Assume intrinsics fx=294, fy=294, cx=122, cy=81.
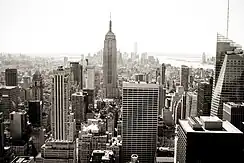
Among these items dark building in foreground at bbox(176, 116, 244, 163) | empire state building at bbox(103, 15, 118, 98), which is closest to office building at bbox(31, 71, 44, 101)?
empire state building at bbox(103, 15, 118, 98)

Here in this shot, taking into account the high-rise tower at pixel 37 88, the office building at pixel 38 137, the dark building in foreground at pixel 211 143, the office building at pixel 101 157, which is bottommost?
the office building at pixel 101 157

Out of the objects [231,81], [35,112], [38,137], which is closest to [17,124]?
[38,137]

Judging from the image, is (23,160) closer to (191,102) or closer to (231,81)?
(191,102)

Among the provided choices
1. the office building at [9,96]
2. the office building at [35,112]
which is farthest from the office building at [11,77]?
the office building at [35,112]

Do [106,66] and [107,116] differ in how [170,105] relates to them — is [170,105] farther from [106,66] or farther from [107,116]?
[106,66]

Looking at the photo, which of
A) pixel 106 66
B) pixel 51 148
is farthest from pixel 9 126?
pixel 106 66

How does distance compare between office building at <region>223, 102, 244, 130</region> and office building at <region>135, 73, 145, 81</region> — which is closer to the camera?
office building at <region>223, 102, 244, 130</region>

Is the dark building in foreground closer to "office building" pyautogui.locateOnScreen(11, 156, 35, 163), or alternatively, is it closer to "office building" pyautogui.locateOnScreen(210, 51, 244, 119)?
"office building" pyautogui.locateOnScreen(210, 51, 244, 119)

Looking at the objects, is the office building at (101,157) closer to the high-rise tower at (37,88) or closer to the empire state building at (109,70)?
the high-rise tower at (37,88)
